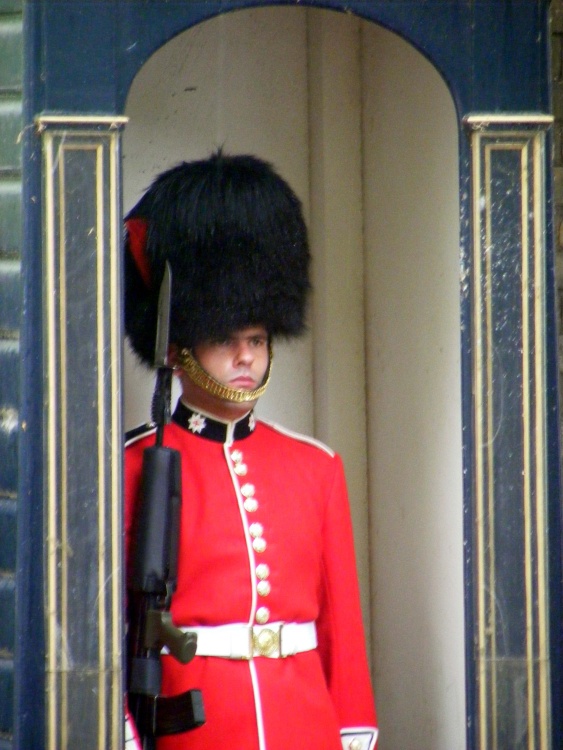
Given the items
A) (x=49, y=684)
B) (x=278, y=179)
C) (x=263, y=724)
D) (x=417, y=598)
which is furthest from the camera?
(x=417, y=598)

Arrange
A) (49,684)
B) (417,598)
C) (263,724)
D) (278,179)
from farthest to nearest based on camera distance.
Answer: (417,598) → (278,179) → (263,724) → (49,684)

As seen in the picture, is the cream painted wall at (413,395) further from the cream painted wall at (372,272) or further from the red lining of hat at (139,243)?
the red lining of hat at (139,243)

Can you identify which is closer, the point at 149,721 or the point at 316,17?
the point at 149,721

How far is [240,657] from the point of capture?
2.50 metres

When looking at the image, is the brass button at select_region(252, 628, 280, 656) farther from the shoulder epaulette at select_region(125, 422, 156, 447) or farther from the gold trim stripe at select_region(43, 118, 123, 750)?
the shoulder epaulette at select_region(125, 422, 156, 447)

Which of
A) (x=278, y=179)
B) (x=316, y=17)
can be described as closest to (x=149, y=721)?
(x=278, y=179)

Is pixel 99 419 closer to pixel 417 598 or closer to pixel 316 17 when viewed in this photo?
pixel 417 598

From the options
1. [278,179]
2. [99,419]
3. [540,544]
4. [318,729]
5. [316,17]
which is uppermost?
[316,17]

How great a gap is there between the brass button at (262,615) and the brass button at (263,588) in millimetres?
28

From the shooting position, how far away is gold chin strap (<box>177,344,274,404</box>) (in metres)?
2.55

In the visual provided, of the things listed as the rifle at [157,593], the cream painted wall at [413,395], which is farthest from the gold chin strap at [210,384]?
the cream painted wall at [413,395]

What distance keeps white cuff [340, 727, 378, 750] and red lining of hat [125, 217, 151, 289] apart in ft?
3.13

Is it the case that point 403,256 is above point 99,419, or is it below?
above

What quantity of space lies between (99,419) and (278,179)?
0.67m
